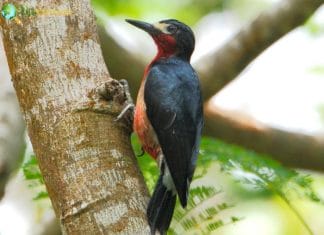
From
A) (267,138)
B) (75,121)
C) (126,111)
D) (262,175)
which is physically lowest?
(267,138)

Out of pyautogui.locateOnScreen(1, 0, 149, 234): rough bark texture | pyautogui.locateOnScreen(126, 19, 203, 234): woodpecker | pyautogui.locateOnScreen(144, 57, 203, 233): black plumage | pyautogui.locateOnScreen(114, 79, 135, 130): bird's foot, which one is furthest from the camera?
pyautogui.locateOnScreen(144, 57, 203, 233): black plumage

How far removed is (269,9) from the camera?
17.6 ft

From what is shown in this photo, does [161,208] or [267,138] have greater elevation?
[161,208]

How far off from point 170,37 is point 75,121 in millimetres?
1640

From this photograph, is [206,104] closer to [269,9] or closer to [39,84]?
[269,9]

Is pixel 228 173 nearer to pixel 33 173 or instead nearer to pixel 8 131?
pixel 33 173

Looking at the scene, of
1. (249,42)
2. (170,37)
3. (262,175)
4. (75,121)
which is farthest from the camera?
(249,42)

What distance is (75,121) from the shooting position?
123 inches

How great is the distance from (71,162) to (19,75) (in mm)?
476

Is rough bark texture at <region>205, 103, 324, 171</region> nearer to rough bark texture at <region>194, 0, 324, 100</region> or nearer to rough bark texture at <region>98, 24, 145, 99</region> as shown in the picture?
rough bark texture at <region>194, 0, 324, 100</region>

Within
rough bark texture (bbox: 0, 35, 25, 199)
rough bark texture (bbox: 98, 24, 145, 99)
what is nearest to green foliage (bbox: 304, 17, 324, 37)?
rough bark texture (bbox: 98, 24, 145, 99)

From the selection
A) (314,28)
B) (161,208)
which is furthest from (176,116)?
(314,28)

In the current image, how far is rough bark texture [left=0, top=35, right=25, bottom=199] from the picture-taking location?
388 centimetres

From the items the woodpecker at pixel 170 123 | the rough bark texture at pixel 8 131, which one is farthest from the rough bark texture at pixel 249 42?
the rough bark texture at pixel 8 131
